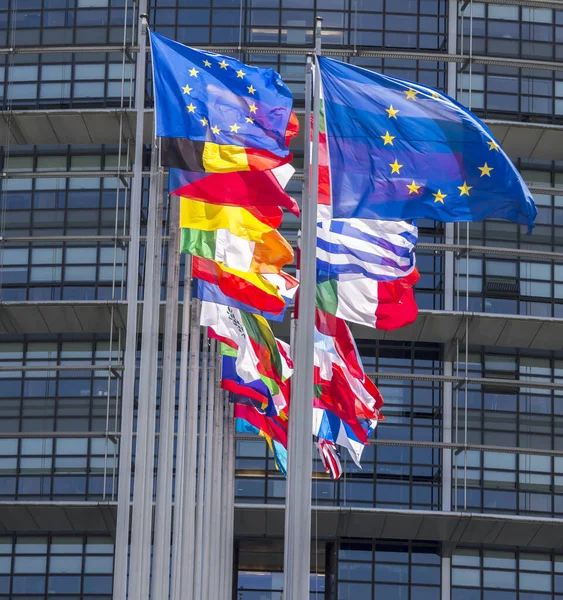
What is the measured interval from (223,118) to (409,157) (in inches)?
123

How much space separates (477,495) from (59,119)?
22420 mm

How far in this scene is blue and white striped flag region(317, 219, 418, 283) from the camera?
25344 millimetres

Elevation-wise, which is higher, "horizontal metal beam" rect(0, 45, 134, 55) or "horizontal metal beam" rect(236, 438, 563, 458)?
"horizontal metal beam" rect(0, 45, 134, 55)

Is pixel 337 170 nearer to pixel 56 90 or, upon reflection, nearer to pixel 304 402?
pixel 304 402

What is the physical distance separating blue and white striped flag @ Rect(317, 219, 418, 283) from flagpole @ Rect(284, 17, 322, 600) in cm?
292

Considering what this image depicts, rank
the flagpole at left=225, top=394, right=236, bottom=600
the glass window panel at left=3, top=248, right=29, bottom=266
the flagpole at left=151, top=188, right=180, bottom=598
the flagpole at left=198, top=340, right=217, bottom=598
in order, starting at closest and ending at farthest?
the flagpole at left=151, top=188, right=180, bottom=598, the flagpole at left=198, top=340, right=217, bottom=598, the flagpole at left=225, top=394, right=236, bottom=600, the glass window panel at left=3, top=248, right=29, bottom=266

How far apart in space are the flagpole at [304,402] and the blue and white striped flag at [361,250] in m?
2.92

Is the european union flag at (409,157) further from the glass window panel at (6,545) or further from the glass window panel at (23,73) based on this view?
the glass window panel at (23,73)

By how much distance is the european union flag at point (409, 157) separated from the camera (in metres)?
21.0

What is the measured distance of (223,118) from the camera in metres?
22.6

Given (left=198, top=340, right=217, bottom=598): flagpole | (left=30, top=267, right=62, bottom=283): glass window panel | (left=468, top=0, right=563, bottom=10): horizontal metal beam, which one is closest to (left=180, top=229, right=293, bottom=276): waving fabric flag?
(left=198, top=340, right=217, bottom=598): flagpole

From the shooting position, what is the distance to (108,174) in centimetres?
5888

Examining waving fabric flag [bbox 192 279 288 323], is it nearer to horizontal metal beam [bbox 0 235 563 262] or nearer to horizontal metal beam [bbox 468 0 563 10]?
horizontal metal beam [bbox 0 235 563 262]

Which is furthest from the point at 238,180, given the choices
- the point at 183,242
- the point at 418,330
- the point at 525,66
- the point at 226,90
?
the point at 525,66
